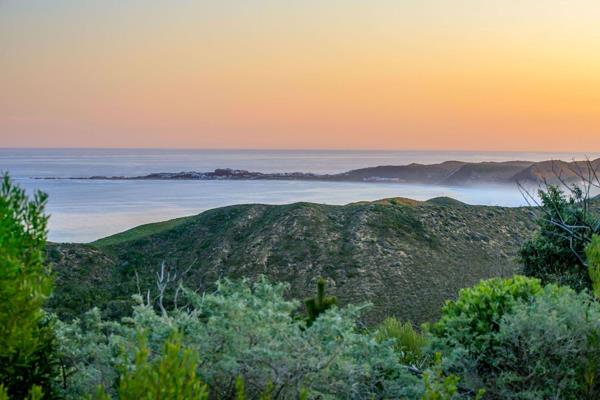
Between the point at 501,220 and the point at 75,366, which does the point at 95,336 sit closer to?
the point at 75,366

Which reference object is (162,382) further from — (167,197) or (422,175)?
(422,175)

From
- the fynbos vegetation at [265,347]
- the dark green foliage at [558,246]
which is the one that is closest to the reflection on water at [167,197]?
the dark green foliage at [558,246]

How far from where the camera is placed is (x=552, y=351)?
506cm

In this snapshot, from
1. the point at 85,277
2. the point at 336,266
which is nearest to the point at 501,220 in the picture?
the point at 336,266

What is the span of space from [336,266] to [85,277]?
749 cm

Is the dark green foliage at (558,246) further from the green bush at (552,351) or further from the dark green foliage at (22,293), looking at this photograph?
the dark green foliage at (22,293)

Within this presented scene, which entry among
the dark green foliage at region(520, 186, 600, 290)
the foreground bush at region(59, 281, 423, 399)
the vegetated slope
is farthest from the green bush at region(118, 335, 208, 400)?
the vegetated slope

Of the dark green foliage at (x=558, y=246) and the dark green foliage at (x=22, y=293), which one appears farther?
the dark green foliage at (x=558, y=246)

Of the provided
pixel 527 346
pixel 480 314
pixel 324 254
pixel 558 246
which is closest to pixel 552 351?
pixel 527 346

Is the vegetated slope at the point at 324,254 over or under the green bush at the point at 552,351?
under

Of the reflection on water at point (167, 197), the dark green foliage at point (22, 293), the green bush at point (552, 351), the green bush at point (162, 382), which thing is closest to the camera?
the green bush at point (162, 382)

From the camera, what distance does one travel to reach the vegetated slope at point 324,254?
15656 mm

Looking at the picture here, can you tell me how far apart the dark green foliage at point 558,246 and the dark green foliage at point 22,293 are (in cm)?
890

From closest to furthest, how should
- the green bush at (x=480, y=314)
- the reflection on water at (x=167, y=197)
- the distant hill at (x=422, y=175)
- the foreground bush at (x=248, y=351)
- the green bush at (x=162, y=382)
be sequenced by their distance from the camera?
1. the green bush at (x=162, y=382)
2. the foreground bush at (x=248, y=351)
3. the green bush at (x=480, y=314)
4. the reflection on water at (x=167, y=197)
5. the distant hill at (x=422, y=175)
